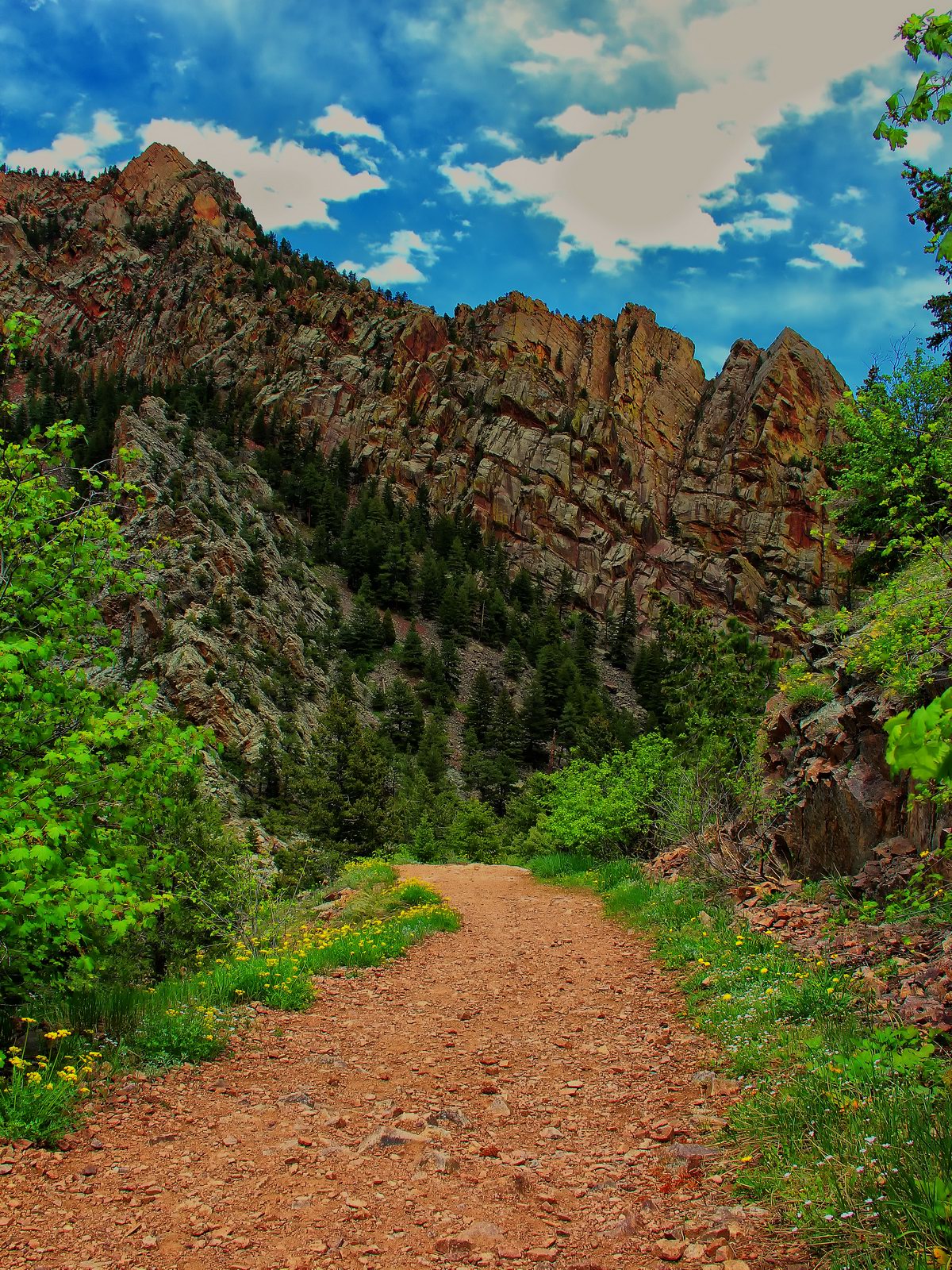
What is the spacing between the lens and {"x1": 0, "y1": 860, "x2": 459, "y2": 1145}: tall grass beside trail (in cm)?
425

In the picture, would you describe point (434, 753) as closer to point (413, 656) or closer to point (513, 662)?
point (413, 656)

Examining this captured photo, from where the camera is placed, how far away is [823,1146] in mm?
3529

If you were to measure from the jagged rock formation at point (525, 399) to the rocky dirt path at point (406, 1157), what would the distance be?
109510mm

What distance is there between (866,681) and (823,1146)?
23.6 ft

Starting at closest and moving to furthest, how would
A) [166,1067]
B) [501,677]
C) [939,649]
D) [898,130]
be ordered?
[898,130] → [166,1067] → [939,649] → [501,677]

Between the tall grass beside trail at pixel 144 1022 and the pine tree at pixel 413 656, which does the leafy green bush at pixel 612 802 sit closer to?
the tall grass beside trail at pixel 144 1022

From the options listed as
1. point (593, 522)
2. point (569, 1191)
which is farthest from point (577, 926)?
point (593, 522)

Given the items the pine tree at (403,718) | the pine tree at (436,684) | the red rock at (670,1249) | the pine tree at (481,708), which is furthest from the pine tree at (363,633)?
the red rock at (670,1249)

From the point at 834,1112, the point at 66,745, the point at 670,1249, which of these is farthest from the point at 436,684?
the point at 670,1249

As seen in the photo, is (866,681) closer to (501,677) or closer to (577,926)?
(577,926)

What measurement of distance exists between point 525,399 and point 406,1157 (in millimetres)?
128375

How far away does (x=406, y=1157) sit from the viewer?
14.1 ft

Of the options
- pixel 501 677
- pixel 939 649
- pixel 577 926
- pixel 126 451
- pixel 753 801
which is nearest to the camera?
pixel 939 649

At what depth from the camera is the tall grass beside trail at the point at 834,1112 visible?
2795 mm
